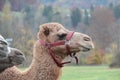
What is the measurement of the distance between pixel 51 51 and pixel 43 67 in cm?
21

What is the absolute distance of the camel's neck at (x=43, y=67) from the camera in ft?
19.4

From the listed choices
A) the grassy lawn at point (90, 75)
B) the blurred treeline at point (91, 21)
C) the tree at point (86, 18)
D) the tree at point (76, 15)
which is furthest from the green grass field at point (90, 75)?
the tree at point (86, 18)

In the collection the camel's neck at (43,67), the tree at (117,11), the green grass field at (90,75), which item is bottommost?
the tree at (117,11)

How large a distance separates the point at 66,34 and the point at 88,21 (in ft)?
126

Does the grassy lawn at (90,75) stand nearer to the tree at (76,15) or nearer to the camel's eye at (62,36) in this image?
the camel's eye at (62,36)

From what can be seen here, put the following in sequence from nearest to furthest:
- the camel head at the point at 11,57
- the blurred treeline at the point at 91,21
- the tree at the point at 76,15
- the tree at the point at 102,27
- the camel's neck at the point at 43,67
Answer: the camel head at the point at 11,57, the camel's neck at the point at 43,67, the blurred treeline at the point at 91,21, the tree at the point at 102,27, the tree at the point at 76,15

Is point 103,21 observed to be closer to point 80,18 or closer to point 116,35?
point 80,18

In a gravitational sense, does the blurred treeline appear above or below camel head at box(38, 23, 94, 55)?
below

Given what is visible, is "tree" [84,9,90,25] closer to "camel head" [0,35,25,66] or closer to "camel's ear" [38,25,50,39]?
"camel's ear" [38,25,50,39]

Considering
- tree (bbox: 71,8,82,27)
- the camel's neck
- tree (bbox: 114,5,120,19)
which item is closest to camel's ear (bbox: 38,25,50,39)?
the camel's neck

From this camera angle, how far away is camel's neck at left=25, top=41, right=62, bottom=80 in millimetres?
5914

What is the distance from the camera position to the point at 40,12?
4100 cm

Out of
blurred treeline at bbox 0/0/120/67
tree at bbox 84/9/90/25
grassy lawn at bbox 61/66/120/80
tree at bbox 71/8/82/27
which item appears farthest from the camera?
tree at bbox 84/9/90/25

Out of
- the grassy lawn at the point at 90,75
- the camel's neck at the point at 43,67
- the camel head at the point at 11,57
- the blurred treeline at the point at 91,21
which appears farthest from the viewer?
the blurred treeline at the point at 91,21
